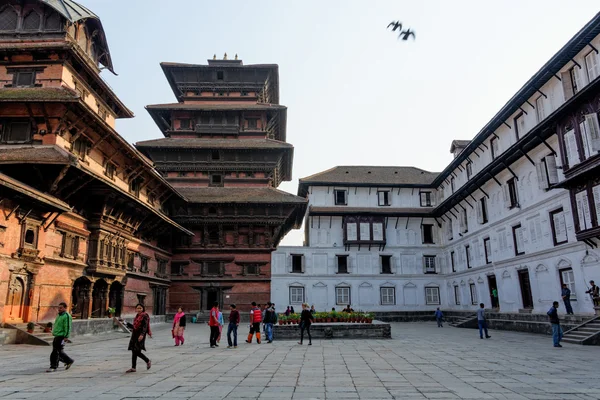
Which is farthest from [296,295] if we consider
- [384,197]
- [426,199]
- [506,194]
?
[506,194]

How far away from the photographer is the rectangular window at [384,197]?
1603 inches

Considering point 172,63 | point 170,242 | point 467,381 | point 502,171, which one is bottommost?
point 467,381

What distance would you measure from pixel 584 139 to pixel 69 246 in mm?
23185

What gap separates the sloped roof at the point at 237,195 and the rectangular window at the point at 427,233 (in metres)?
13.4

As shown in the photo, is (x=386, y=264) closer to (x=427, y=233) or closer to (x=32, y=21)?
(x=427, y=233)

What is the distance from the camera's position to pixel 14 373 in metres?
9.65

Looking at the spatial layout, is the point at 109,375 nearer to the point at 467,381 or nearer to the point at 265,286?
the point at 467,381

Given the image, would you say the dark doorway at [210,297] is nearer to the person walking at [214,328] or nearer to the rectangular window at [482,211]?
the person walking at [214,328]

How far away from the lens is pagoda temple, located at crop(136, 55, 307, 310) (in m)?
34.2

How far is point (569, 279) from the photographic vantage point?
69.6ft

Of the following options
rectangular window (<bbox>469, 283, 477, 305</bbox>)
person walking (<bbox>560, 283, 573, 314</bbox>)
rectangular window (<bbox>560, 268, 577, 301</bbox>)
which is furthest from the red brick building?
person walking (<bbox>560, 283, 573, 314</bbox>)

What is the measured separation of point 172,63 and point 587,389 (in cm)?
Answer: 3972

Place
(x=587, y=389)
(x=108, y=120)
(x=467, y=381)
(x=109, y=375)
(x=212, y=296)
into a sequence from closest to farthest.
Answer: (x=587, y=389), (x=467, y=381), (x=109, y=375), (x=108, y=120), (x=212, y=296)

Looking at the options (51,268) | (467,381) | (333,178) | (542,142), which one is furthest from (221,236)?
Result: (467,381)
